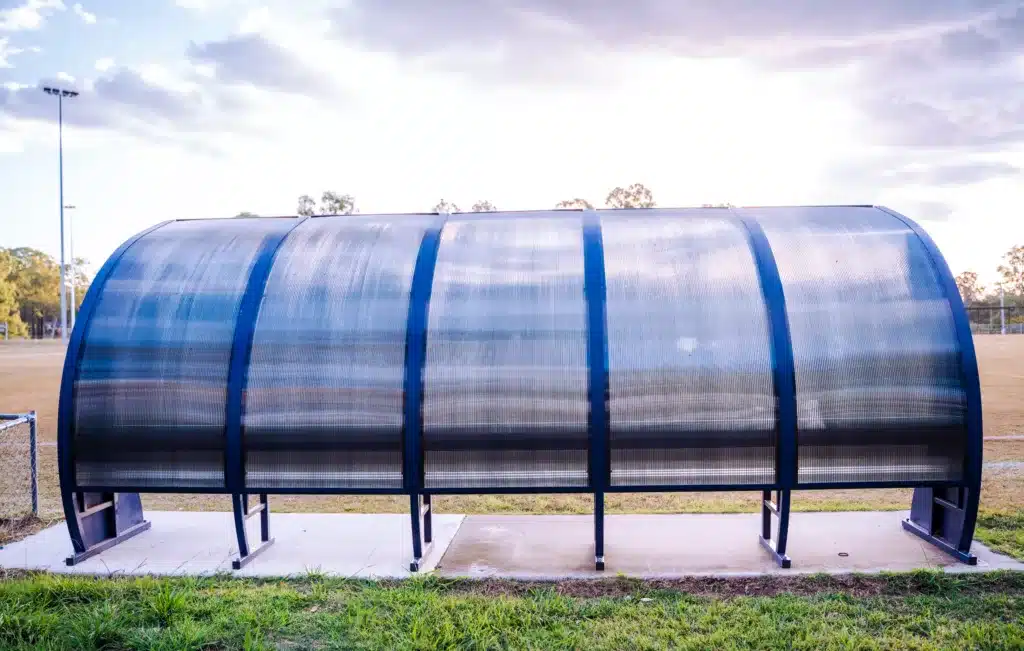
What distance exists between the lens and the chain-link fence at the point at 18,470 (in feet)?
26.6

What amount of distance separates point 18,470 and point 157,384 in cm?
800

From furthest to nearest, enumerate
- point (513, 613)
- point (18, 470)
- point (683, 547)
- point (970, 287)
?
point (970, 287) < point (18, 470) < point (683, 547) < point (513, 613)

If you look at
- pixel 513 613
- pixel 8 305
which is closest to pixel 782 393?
pixel 513 613

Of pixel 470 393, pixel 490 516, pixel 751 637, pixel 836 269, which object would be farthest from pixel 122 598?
pixel 836 269

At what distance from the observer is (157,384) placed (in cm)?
652

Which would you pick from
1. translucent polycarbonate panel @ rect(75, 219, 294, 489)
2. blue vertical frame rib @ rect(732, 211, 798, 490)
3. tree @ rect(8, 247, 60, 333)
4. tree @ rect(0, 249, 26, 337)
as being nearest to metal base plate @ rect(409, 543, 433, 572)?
translucent polycarbonate panel @ rect(75, 219, 294, 489)

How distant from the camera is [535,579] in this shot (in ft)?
19.8

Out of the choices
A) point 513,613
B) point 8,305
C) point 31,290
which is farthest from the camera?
point 31,290

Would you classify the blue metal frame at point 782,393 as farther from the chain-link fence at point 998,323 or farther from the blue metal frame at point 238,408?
the chain-link fence at point 998,323

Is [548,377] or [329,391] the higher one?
[548,377]

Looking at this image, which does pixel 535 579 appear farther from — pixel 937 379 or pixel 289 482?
pixel 937 379

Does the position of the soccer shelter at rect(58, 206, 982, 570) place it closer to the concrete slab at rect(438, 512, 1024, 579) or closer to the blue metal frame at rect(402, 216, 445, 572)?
the blue metal frame at rect(402, 216, 445, 572)

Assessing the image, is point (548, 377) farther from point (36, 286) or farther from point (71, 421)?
point (36, 286)

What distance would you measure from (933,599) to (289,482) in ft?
17.8
